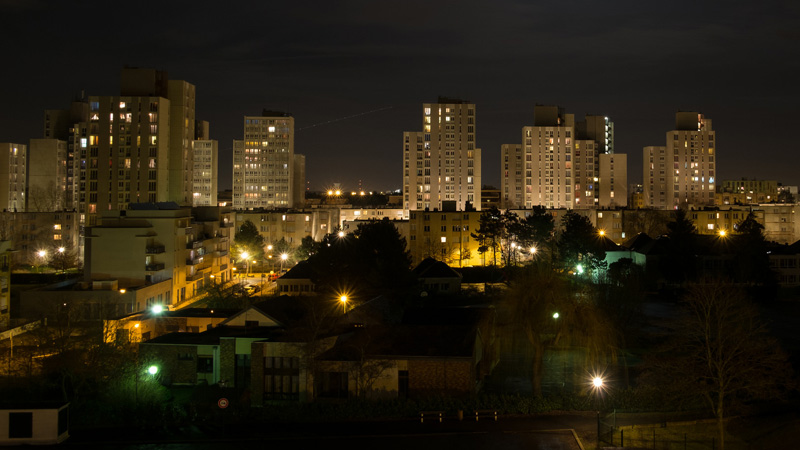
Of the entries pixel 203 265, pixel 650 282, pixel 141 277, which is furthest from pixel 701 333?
pixel 203 265

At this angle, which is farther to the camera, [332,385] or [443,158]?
[443,158]

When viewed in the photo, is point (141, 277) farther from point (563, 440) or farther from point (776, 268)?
point (776, 268)

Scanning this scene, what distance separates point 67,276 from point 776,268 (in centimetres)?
4888

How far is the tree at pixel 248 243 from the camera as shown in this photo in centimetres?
5685

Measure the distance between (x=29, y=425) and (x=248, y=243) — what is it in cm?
3937

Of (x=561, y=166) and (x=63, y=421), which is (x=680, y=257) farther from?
(x=561, y=166)

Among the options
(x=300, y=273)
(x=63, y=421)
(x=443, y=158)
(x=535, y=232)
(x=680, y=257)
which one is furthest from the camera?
(x=443, y=158)

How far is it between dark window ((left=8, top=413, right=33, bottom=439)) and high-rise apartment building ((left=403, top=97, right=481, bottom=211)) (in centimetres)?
7014

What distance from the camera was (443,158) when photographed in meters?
87.4

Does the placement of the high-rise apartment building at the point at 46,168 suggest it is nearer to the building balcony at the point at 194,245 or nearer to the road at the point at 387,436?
the building balcony at the point at 194,245

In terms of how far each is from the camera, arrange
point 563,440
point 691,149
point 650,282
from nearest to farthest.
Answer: point 563,440
point 650,282
point 691,149

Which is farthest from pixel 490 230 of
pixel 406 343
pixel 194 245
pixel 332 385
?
pixel 332 385

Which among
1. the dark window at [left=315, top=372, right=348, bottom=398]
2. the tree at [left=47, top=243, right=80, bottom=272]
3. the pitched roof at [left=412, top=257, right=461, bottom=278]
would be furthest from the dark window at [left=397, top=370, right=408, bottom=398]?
the tree at [left=47, top=243, right=80, bottom=272]

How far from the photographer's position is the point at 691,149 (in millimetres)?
99125
